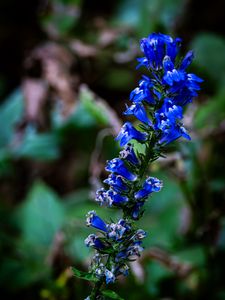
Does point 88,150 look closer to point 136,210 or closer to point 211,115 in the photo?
point 211,115

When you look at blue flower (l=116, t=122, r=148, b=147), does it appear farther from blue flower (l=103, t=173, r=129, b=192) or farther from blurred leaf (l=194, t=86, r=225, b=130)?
blurred leaf (l=194, t=86, r=225, b=130)

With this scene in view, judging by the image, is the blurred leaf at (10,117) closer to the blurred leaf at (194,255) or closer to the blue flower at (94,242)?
the blurred leaf at (194,255)

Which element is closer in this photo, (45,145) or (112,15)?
(45,145)

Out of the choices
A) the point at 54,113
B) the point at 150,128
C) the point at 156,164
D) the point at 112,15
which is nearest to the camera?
the point at 150,128

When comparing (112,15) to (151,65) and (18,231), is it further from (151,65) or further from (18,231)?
(151,65)

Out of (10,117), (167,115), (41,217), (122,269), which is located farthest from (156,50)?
(10,117)

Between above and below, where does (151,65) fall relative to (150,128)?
above

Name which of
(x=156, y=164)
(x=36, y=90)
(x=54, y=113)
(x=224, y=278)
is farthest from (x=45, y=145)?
(x=224, y=278)
